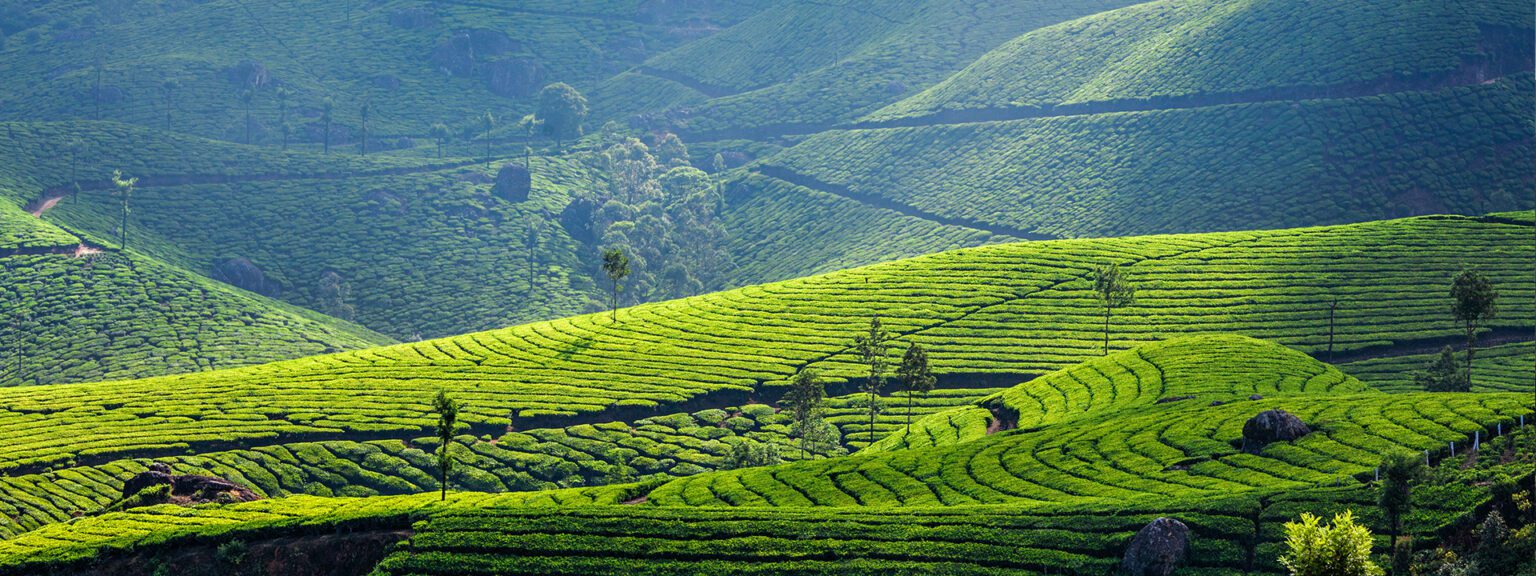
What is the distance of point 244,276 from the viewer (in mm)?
195750

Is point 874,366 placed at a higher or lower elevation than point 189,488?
higher

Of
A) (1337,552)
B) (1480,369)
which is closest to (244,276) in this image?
(1480,369)

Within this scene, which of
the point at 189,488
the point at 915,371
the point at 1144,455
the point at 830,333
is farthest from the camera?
the point at 830,333

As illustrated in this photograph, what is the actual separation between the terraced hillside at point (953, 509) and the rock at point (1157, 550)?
768mm

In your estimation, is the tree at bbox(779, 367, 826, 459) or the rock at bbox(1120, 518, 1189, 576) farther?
the tree at bbox(779, 367, 826, 459)

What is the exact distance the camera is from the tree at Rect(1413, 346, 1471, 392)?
94.3 meters

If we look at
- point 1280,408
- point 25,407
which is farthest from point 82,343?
point 1280,408

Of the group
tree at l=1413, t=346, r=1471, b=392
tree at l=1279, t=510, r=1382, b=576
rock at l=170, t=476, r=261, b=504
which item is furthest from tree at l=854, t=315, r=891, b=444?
tree at l=1279, t=510, r=1382, b=576

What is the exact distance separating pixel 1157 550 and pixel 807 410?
42561mm

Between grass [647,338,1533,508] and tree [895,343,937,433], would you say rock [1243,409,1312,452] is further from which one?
tree [895,343,937,433]

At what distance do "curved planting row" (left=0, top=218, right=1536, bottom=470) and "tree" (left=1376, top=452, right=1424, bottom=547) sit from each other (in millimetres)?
59634

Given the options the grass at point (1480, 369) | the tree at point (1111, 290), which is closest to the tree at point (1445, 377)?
the grass at point (1480, 369)

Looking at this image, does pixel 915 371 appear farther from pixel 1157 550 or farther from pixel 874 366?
pixel 1157 550

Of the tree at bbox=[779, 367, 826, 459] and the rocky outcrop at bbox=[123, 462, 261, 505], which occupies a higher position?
the tree at bbox=[779, 367, 826, 459]
